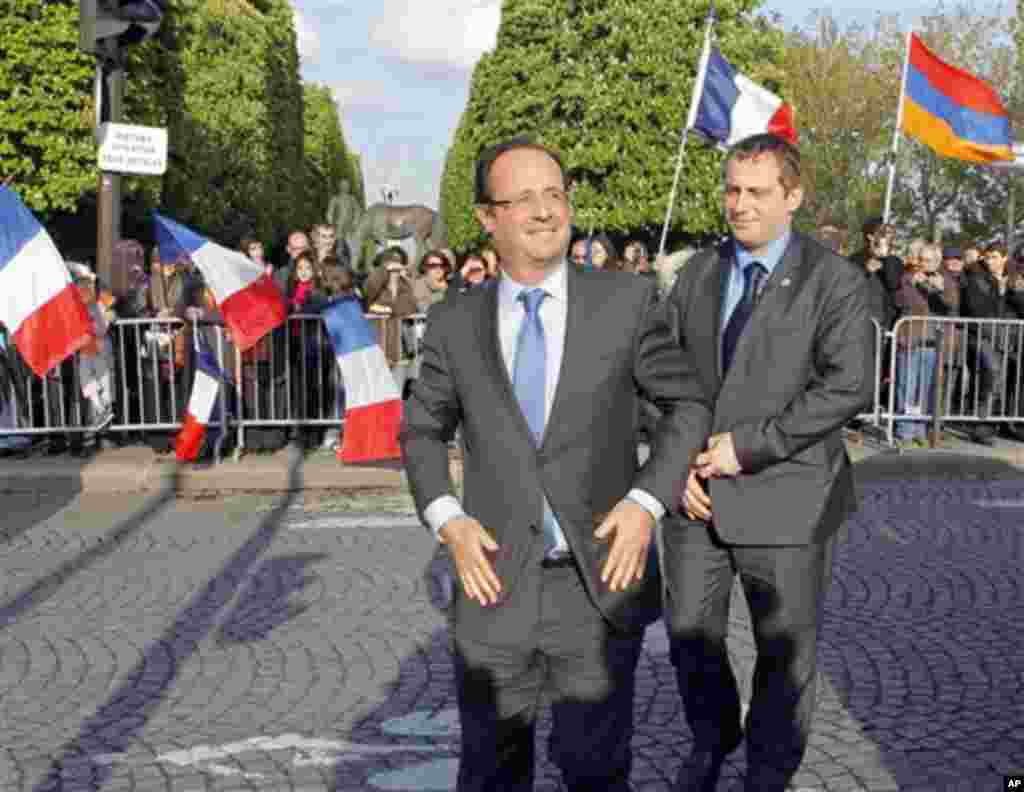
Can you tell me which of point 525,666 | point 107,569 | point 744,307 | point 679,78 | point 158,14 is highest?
point 679,78

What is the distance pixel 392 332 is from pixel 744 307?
23.9 feet

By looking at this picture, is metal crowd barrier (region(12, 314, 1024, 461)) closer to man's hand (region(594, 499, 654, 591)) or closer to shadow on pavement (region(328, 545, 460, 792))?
shadow on pavement (region(328, 545, 460, 792))

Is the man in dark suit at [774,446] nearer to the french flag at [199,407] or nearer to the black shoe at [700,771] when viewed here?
the black shoe at [700,771]

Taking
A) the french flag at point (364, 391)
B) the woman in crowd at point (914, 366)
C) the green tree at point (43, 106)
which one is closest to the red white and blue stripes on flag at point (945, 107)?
the woman in crowd at point (914, 366)

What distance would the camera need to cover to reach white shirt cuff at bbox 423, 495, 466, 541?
2639 millimetres

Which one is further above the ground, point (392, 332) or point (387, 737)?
point (392, 332)

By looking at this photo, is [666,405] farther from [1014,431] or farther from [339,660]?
[1014,431]

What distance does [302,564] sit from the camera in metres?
6.76

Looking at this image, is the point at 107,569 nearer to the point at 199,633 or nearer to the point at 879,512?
the point at 199,633

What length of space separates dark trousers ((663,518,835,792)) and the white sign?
22.3 ft

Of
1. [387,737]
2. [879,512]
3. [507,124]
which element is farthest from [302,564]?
[507,124]

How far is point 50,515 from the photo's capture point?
8.27m

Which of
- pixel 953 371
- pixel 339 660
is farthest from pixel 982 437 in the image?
pixel 339 660

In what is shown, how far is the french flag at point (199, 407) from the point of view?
9430 millimetres
